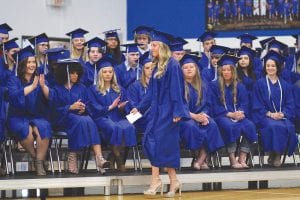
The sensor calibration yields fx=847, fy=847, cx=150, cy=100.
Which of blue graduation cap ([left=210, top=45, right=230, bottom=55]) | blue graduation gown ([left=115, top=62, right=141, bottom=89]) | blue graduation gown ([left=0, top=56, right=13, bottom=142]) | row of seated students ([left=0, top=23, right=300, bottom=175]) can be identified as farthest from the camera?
blue graduation cap ([left=210, top=45, right=230, bottom=55])

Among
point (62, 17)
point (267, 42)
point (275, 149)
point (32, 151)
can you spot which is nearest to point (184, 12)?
point (62, 17)

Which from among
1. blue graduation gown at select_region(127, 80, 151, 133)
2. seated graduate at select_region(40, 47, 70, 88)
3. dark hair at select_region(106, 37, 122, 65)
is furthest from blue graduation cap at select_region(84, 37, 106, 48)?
blue graduation gown at select_region(127, 80, 151, 133)

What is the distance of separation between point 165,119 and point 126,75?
84.9 inches

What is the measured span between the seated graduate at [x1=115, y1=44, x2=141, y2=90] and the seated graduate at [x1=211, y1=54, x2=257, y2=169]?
1.09 meters

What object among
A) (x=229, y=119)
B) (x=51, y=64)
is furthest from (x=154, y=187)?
(x=51, y=64)

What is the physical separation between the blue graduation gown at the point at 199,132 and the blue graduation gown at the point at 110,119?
0.71 metres

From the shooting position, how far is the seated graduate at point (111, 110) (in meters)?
10.4

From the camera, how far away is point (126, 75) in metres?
11.6

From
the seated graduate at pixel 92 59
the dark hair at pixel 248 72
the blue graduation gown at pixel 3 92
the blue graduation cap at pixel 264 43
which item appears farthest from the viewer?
the blue graduation cap at pixel 264 43

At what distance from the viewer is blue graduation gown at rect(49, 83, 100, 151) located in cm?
1024

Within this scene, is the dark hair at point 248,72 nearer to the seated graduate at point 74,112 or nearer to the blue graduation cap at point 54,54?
the seated graduate at point 74,112

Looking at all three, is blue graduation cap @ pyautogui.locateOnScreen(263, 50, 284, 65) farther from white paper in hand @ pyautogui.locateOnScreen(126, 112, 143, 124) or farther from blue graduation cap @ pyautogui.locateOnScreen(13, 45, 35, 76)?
blue graduation cap @ pyautogui.locateOnScreen(13, 45, 35, 76)

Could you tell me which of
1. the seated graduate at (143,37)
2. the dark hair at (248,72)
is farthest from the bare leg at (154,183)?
the seated graduate at (143,37)

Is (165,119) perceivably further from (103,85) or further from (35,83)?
(35,83)
